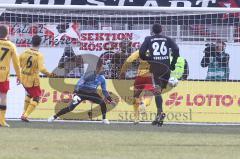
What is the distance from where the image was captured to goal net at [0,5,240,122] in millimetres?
16031

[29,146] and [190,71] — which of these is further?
[190,71]

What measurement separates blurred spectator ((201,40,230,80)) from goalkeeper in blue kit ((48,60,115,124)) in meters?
2.36

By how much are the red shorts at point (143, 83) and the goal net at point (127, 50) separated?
391 millimetres

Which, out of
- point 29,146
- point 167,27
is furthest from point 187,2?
point 29,146

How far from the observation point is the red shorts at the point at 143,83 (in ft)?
51.3

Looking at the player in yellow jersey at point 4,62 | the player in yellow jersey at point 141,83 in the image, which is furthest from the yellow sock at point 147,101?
the player in yellow jersey at point 4,62

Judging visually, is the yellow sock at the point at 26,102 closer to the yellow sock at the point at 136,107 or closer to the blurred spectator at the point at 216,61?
the yellow sock at the point at 136,107

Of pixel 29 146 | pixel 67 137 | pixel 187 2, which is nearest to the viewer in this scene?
pixel 29 146

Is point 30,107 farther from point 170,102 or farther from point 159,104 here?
point 170,102

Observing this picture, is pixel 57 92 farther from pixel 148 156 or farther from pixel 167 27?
pixel 148 156

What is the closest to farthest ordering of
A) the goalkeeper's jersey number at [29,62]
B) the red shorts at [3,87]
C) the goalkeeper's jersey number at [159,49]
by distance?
1. the red shorts at [3,87]
2. the goalkeeper's jersey number at [159,49]
3. the goalkeeper's jersey number at [29,62]

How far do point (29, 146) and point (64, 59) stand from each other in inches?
246

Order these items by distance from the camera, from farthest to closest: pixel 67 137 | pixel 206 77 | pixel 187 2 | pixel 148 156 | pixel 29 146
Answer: pixel 187 2 < pixel 206 77 < pixel 67 137 < pixel 29 146 < pixel 148 156

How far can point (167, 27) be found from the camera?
54.3 feet
